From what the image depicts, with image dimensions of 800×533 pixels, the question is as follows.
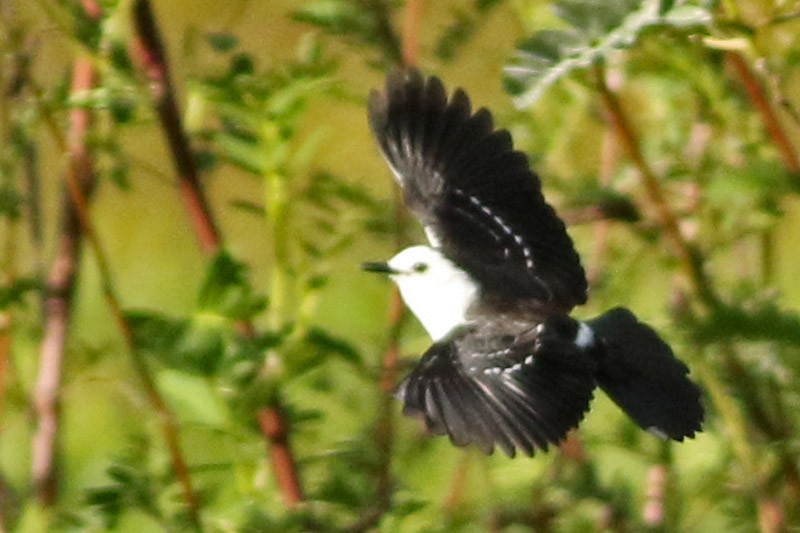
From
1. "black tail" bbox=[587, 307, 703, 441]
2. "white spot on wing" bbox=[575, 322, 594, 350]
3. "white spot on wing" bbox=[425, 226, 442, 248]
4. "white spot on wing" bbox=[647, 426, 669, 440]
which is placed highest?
"white spot on wing" bbox=[425, 226, 442, 248]

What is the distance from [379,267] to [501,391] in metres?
0.21

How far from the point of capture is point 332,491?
1553mm

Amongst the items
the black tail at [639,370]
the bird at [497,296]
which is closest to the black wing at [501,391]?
the bird at [497,296]

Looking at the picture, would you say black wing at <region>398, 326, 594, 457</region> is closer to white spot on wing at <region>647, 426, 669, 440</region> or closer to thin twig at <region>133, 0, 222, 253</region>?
white spot on wing at <region>647, 426, 669, 440</region>

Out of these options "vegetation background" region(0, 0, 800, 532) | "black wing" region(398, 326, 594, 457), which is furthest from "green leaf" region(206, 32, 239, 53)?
"black wing" region(398, 326, 594, 457)

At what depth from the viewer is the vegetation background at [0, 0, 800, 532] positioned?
4.66 ft

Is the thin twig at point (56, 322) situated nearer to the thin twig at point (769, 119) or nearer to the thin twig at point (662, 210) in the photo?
the thin twig at point (662, 210)

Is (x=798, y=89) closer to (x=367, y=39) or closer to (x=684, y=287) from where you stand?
(x=684, y=287)

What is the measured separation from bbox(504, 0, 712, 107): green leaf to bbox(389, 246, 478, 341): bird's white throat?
0.34 meters

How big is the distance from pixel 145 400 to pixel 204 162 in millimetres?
286

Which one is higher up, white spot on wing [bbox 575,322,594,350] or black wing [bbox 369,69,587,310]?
black wing [bbox 369,69,587,310]

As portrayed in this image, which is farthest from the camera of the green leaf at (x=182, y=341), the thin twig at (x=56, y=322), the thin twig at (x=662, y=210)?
the thin twig at (x=56, y=322)

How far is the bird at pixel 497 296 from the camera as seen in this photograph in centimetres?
137

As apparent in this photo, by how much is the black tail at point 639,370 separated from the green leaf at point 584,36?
38 centimetres
